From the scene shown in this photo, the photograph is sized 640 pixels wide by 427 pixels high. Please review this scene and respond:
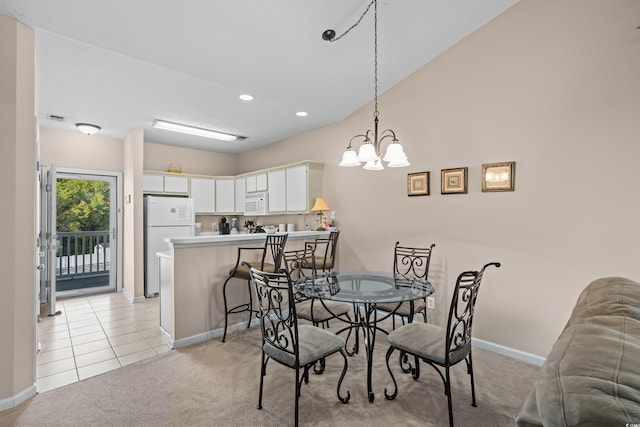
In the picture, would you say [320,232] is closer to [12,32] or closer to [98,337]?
[98,337]

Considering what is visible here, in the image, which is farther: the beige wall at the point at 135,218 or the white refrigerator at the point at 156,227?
the white refrigerator at the point at 156,227

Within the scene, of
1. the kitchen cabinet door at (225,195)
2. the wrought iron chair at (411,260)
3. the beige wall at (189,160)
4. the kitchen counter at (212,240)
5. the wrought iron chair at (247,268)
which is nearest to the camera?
the kitchen counter at (212,240)

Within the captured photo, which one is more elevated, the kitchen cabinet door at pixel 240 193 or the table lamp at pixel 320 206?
the kitchen cabinet door at pixel 240 193

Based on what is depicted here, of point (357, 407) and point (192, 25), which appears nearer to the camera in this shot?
point (357, 407)

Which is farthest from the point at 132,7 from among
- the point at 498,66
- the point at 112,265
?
the point at 112,265

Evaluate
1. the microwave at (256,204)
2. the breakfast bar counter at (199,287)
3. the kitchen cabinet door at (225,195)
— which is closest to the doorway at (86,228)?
the kitchen cabinet door at (225,195)

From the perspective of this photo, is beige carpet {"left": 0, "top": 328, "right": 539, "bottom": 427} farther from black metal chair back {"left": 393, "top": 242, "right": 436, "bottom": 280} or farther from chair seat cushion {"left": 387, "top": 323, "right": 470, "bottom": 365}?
black metal chair back {"left": 393, "top": 242, "right": 436, "bottom": 280}

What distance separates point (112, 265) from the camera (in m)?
5.12

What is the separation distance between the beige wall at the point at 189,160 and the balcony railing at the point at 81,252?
1.51m

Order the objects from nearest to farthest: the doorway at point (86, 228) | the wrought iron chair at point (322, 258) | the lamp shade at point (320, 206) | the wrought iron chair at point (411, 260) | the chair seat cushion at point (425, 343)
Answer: the chair seat cushion at point (425, 343) < the wrought iron chair at point (411, 260) < the wrought iron chair at point (322, 258) < the lamp shade at point (320, 206) < the doorway at point (86, 228)

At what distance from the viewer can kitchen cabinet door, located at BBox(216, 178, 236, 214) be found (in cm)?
594

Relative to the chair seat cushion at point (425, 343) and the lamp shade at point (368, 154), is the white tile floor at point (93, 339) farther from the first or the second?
the lamp shade at point (368, 154)

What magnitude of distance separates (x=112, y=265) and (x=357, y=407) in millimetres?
4932

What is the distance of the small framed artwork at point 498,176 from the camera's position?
108 inches
